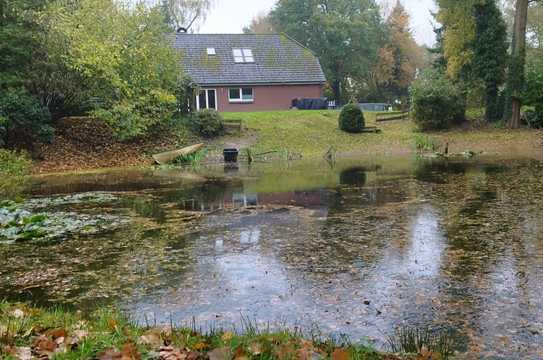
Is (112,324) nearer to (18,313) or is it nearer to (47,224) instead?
(18,313)

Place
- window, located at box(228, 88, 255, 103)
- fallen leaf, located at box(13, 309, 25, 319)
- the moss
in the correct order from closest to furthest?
fallen leaf, located at box(13, 309, 25, 319), the moss, window, located at box(228, 88, 255, 103)

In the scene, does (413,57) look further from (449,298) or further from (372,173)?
(449,298)

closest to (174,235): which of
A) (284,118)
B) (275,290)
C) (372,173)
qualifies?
(275,290)

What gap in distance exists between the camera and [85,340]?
11.4 ft

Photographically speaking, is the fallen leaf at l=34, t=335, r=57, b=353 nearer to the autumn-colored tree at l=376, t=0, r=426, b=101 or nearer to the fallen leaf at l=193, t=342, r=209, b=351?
the fallen leaf at l=193, t=342, r=209, b=351

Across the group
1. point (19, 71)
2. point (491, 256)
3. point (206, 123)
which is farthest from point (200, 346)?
point (206, 123)

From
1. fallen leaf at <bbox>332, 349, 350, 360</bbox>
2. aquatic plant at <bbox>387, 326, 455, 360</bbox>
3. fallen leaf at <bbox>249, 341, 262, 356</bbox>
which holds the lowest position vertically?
aquatic plant at <bbox>387, 326, 455, 360</bbox>

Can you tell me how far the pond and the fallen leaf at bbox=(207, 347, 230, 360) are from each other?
152cm

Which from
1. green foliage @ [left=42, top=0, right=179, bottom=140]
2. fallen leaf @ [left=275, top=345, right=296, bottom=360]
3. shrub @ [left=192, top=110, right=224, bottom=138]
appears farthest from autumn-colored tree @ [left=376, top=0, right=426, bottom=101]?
fallen leaf @ [left=275, top=345, right=296, bottom=360]

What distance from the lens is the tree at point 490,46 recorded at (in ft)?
91.1

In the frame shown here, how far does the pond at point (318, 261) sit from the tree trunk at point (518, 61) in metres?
15.7

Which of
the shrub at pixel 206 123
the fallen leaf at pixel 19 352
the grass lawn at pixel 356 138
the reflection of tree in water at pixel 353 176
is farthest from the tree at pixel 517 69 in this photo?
the fallen leaf at pixel 19 352

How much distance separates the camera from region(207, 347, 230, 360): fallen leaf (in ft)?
10.3

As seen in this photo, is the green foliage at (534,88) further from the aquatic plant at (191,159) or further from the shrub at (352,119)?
the aquatic plant at (191,159)
